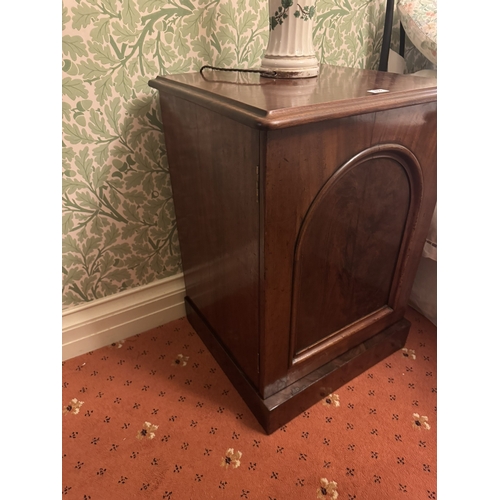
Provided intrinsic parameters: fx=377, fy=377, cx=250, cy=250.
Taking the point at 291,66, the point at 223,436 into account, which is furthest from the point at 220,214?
the point at 223,436

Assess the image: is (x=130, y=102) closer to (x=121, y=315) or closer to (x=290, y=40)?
(x=290, y=40)

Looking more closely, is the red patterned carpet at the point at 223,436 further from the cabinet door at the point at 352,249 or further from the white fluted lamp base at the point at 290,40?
the white fluted lamp base at the point at 290,40

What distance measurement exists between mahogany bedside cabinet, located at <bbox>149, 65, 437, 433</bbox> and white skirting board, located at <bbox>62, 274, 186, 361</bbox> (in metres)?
0.20

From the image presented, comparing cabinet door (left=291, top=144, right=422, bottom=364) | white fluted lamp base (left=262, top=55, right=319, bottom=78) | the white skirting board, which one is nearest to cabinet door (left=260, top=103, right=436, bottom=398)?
cabinet door (left=291, top=144, right=422, bottom=364)

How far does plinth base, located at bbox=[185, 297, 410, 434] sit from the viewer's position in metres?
0.97

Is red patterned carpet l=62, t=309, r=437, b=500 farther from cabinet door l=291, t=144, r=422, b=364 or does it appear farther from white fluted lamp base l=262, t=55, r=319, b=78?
white fluted lamp base l=262, t=55, r=319, b=78

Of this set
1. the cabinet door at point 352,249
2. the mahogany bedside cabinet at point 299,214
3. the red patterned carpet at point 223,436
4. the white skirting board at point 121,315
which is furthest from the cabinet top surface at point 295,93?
the red patterned carpet at point 223,436

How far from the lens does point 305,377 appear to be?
1015 mm

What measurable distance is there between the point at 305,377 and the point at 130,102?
0.88m

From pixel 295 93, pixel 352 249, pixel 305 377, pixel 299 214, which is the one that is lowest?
pixel 305 377

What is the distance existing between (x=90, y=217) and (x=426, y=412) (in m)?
1.10

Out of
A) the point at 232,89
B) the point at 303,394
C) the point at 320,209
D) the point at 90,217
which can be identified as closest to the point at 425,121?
the point at 320,209

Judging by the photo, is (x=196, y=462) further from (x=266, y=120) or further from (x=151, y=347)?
(x=266, y=120)

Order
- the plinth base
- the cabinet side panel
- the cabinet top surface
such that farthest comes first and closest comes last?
1. the plinth base
2. the cabinet side panel
3. the cabinet top surface
